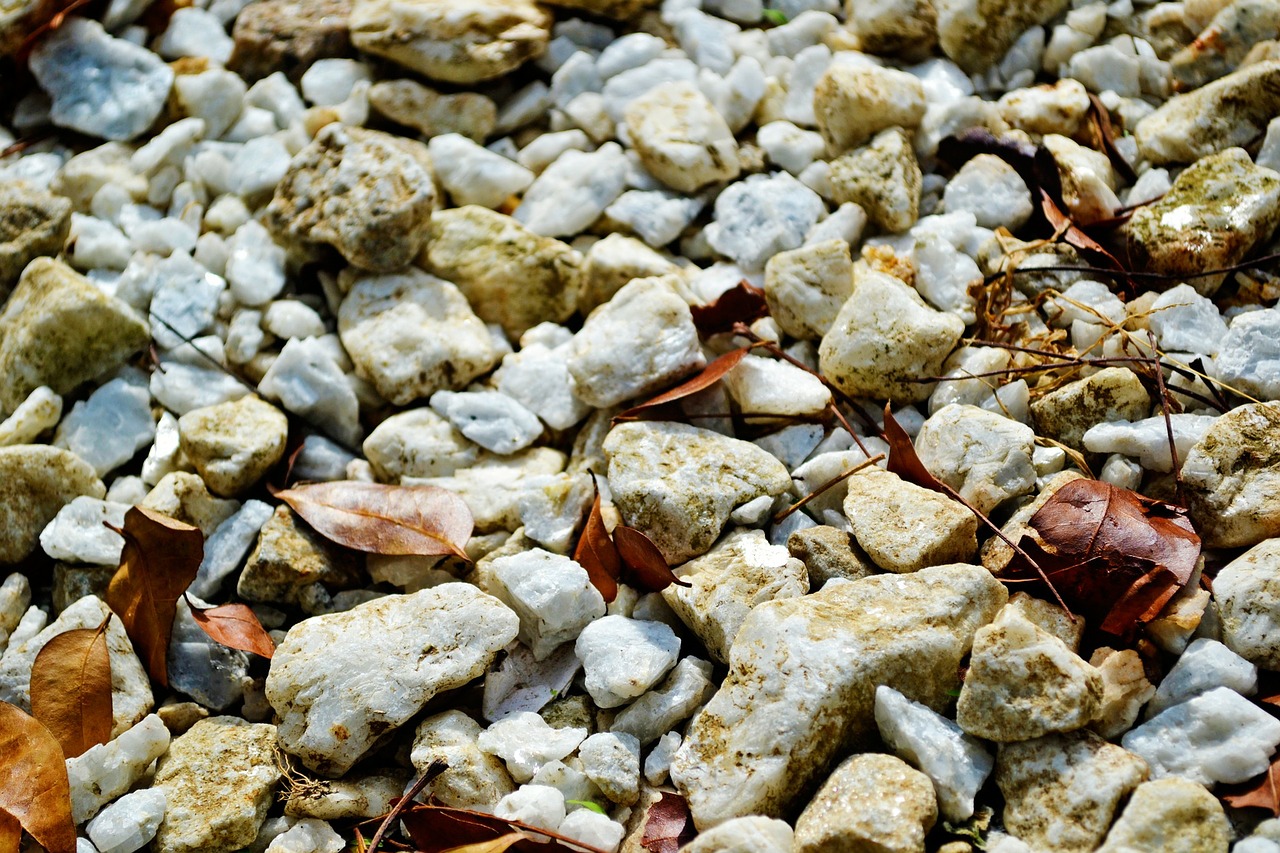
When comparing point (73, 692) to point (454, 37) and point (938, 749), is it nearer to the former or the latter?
point (938, 749)

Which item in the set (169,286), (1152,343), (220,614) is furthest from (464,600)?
(1152,343)

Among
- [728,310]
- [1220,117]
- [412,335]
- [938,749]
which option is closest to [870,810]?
[938,749]

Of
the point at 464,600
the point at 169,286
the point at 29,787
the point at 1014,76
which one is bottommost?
the point at 29,787

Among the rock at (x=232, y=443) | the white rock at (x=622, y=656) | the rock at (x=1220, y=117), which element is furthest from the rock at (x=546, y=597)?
the rock at (x=1220, y=117)

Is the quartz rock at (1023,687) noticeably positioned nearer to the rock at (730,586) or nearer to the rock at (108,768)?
the rock at (730,586)

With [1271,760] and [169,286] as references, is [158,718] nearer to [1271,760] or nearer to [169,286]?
[169,286]

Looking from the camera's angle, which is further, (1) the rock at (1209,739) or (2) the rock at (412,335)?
(2) the rock at (412,335)

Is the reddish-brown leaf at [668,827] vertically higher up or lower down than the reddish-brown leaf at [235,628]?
lower down
